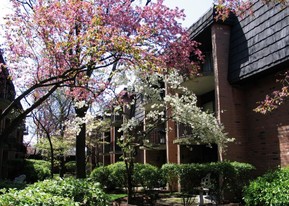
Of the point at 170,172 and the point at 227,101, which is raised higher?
the point at 227,101

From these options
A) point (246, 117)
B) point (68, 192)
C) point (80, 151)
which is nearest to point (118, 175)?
point (80, 151)

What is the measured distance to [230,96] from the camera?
547 inches

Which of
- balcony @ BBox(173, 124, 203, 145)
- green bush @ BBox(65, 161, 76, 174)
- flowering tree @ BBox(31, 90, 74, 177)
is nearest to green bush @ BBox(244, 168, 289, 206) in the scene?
balcony @ BBox(173, 124, 203, 145)

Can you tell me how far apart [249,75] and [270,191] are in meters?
6.24

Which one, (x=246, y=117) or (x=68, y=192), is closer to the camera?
(x=68, y=192)

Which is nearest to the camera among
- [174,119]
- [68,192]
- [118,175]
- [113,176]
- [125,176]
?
[68,192]

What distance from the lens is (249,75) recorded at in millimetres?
12484

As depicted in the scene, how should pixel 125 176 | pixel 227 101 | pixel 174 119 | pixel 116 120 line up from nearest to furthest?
pixel 174 119 < pixel 227 101 < pixel 125 176 < pixel 116 120

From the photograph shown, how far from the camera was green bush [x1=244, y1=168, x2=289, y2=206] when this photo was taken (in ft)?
22.1

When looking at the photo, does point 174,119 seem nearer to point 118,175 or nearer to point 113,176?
point 118,175

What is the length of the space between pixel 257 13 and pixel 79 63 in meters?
8.46

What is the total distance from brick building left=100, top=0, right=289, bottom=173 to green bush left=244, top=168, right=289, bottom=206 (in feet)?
14.1

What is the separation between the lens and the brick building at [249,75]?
11539 millimetres

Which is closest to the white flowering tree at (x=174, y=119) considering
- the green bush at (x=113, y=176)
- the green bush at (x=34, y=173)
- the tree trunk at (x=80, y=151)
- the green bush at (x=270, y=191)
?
the tree trunk at (x=80, y=151)
